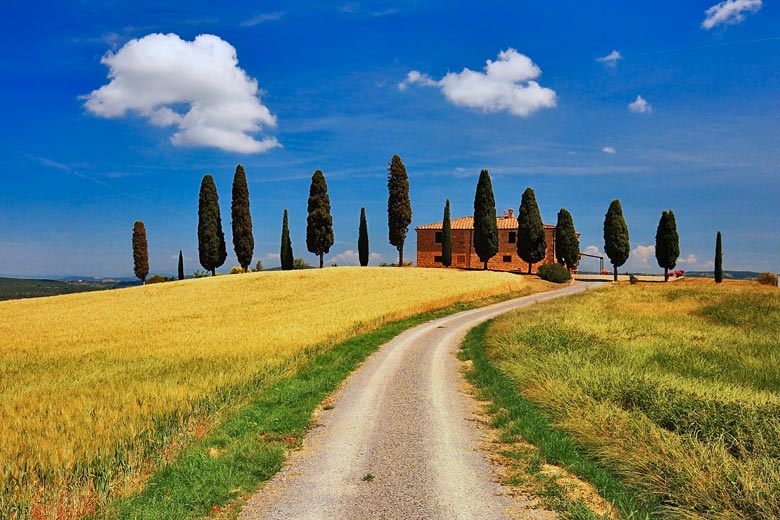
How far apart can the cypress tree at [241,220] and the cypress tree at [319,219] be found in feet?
29.1

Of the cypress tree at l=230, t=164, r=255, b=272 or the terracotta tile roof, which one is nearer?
the cypress tree at l=230, t=164, r=255, b=272

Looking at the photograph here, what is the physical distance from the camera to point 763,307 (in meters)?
28.0

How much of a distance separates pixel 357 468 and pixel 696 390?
350 inches

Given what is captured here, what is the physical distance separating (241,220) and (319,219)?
11.6 meters

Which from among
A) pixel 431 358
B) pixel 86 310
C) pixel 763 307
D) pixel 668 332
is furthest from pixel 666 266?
pixel 86 310

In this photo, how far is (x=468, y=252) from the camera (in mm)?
80938

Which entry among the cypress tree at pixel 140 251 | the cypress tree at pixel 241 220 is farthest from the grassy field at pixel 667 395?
the cypress tree at pixel 140 251

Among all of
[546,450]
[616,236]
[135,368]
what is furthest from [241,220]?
[546,450]

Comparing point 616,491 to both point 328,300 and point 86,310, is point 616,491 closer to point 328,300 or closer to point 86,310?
point 328,300

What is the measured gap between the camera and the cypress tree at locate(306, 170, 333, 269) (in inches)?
2968

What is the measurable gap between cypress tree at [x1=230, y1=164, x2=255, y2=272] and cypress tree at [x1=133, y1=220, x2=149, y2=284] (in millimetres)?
19379

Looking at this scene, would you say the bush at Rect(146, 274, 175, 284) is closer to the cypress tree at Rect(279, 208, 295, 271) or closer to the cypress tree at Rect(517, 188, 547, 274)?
the cypress tree at Rect(279, 208, 295, 271)

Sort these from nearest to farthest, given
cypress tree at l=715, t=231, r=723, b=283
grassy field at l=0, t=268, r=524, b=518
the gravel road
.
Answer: the gravel road
grassy field at l=0, t=268, r=524, b=518
cypress tree at l=715, t=231, r=723, b=283

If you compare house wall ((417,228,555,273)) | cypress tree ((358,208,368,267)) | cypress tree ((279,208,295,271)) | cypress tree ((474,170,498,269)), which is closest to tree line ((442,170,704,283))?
cypress tree ((474,170,498,269))
